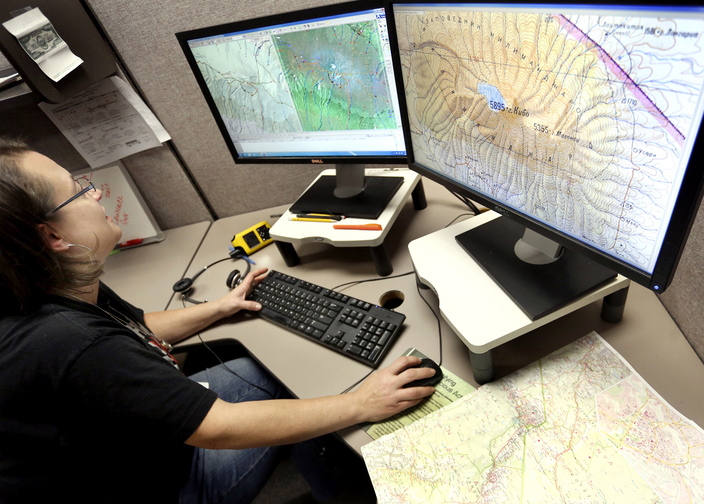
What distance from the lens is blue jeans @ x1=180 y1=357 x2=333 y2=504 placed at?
2.86 feet

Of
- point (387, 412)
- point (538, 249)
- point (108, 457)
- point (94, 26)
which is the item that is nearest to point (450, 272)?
point (538, 249)

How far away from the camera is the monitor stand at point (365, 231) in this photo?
89 cm

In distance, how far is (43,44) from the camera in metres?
0.91

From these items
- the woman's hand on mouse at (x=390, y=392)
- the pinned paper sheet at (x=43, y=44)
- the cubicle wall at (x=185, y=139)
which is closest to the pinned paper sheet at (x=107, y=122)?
the cubicle wall at (x=185, y=139)

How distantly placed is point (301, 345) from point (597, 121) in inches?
24.5

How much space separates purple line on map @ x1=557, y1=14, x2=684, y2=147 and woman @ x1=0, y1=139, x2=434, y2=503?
45cm

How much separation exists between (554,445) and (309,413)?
355 millimetres

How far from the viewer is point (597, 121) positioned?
47 centimetres

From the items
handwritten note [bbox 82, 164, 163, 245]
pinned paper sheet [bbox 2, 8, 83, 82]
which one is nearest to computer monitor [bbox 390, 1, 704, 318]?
pinned paper sheet [bbox 2, 8, 83, 82]

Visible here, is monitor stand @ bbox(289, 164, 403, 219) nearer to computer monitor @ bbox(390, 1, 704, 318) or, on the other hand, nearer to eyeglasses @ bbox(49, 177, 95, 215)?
computer monitor @ bbox(390, 1, 704, 318)

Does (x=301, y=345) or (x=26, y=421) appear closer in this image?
(x=26, y=421)

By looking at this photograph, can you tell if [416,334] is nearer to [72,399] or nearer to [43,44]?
[72,399]

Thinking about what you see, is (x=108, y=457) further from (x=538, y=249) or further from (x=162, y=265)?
(x=538, y=249)

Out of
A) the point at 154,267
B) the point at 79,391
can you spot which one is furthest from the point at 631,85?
the point at 154,267
